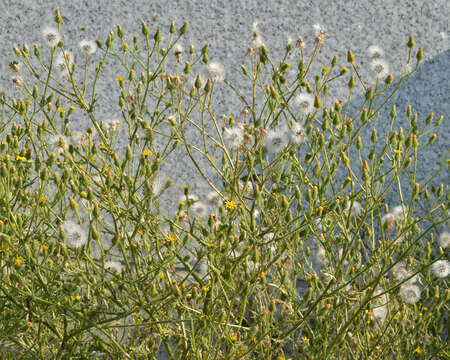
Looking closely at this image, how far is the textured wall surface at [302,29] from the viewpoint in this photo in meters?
3.55

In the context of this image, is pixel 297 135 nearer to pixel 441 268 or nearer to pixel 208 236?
pixel 208 236

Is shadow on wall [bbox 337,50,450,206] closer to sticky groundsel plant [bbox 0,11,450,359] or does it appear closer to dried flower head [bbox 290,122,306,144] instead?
sticky groundsel plant [bbox 0,11,450,359]

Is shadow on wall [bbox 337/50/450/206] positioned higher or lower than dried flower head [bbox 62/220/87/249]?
higher

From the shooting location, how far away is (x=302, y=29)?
3.56m

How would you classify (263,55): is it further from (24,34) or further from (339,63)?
(24,34)

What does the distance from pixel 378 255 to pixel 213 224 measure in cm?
53

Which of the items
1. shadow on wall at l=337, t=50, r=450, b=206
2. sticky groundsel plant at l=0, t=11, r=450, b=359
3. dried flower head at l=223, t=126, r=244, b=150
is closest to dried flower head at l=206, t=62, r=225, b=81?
sticky groundsel plant at l=0, t=11, r=450, b=359

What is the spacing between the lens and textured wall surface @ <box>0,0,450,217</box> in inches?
140

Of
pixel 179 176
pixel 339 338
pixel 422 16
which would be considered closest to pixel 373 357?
pixel 339 338

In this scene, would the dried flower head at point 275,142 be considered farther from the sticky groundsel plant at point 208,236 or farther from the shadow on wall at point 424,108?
the shadow on wall at point 424,108

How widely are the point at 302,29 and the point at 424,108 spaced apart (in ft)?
2.44

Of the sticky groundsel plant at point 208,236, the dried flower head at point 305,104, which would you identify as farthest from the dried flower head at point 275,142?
the dried flower head at point 305,104

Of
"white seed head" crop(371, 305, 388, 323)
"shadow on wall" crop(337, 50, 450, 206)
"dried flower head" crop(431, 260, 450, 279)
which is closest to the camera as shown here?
"dried flower head" crop(431, 260, 450, 279)

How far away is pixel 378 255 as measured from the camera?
2170 millimetres
